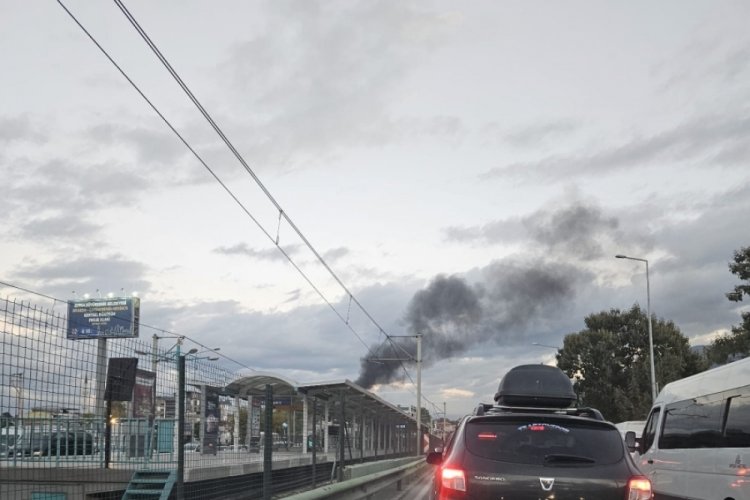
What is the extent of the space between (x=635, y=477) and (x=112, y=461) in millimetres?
6652

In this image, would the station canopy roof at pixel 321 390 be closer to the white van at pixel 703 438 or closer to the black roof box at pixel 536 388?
the black roof box at pixel 536 388

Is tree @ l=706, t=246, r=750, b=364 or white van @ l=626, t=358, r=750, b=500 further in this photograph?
tree @ l=706, t=246, r=750, b=364

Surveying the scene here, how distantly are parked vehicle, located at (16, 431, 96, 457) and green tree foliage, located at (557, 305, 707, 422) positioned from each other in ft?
149

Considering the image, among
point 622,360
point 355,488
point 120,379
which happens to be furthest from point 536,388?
point 622,360

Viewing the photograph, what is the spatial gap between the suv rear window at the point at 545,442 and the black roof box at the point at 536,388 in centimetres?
672

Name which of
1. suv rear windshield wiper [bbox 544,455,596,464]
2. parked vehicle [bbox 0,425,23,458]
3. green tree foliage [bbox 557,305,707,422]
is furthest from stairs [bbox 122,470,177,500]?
green tree foliage [bbox 557,305,707,422]

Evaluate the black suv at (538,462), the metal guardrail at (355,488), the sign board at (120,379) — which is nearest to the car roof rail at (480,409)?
the black suv at (538,462)

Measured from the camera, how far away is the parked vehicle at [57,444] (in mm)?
7082

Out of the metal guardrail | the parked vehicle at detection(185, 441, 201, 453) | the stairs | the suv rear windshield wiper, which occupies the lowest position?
the metal guardrail

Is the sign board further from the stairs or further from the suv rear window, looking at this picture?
the suv rear window

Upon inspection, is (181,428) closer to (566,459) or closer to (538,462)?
(538,462)

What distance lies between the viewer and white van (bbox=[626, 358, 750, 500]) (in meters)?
9.07

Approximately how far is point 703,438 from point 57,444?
27.3 feet

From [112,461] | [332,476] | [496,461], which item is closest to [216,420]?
[112,461]
